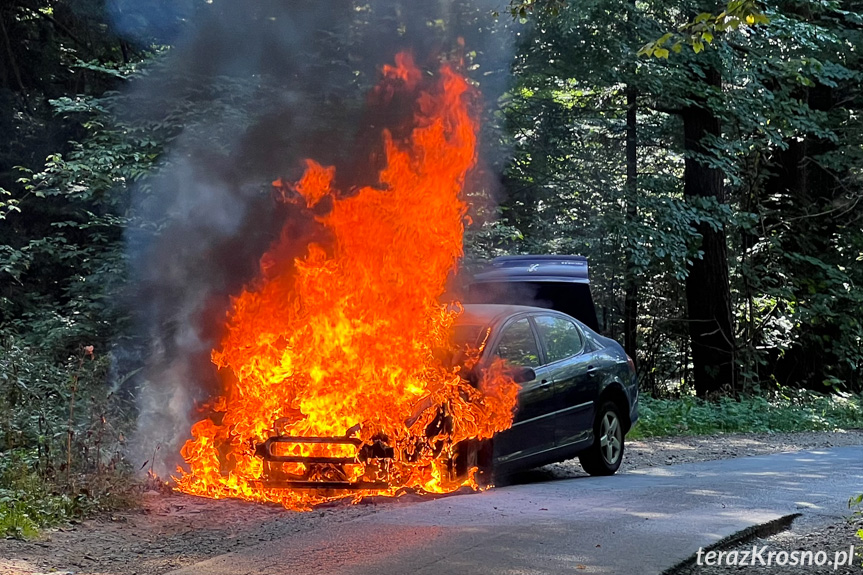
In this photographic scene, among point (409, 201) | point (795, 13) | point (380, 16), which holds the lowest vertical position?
point (409, 201)

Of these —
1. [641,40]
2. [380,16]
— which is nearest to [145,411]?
[380,16]

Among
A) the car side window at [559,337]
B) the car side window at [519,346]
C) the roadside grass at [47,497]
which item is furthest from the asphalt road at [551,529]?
the roadside grass at [47,497]

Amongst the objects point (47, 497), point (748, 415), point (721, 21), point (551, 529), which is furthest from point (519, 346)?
point (748, 415)

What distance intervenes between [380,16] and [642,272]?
8.33 meters

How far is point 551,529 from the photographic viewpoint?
285 inches

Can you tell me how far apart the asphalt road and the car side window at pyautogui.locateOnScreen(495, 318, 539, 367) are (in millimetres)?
1174

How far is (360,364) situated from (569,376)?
2.23 metres

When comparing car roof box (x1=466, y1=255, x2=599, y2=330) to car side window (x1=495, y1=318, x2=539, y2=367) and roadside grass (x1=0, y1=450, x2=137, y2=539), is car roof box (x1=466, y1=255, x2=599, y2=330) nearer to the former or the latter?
car side window (x1=495, y1=318, x2=539, y2=367)

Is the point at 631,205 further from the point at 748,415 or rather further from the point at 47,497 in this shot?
the point at 47,497

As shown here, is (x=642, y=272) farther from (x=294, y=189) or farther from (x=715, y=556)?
(x=715, y=556)

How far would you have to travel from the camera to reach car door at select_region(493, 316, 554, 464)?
30.8ft

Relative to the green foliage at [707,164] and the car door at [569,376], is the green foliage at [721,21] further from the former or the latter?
the green foliage at [707,164]

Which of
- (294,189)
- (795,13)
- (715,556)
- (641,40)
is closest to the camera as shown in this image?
(715,556)

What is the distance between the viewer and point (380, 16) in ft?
44.9
